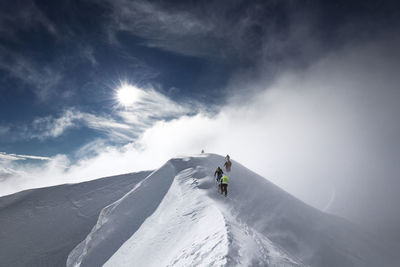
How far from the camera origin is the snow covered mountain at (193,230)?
9.66 meters

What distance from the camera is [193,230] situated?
38.6 feet

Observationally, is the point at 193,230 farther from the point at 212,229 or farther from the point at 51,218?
the point at 51,218

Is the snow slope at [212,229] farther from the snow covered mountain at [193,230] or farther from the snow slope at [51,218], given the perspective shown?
the snow slope at [51,218]

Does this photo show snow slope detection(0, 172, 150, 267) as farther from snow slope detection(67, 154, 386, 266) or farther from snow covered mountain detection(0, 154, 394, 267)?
snow slope detection(67, 154, 386, 266)

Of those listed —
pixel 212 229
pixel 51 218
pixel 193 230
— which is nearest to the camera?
pixel 212 229

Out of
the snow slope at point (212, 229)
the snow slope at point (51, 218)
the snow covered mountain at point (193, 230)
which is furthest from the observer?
the snow slope at point (51, 218)

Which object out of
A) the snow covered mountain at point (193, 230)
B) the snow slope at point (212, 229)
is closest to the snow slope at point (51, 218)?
the snow covered mountain at point (193, 230)

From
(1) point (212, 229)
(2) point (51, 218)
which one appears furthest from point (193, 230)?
(2) point (51, 218)

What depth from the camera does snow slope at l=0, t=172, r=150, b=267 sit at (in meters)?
25.1

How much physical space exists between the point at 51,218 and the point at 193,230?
97.5 feet

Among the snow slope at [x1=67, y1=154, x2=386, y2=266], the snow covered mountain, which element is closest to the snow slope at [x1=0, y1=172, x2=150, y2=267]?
the snow covered mountain

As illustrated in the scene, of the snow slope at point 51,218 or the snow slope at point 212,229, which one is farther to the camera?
the snow slope at point 51,218

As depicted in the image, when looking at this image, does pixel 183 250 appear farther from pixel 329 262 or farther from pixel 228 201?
pixel 329 262

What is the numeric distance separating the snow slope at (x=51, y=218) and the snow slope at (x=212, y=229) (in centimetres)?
1001
